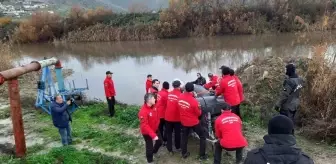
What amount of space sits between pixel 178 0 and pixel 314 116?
29632 millimetres

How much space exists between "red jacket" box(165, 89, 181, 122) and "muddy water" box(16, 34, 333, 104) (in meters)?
6.64

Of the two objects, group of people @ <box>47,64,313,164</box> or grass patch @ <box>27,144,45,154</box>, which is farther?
grass patch @ <box>27,144,45,154</box>

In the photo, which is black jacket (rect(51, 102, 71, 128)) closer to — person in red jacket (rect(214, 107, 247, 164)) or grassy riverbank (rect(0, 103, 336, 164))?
grassy riverbank (rect(0, 103, 336, 164))

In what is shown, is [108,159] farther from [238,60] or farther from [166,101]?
[238,60]

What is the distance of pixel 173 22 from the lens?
35.2m

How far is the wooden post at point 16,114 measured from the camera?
7.63 m

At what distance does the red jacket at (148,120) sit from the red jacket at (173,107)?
60 centimetres

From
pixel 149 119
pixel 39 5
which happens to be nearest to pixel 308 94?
pixel 149 119

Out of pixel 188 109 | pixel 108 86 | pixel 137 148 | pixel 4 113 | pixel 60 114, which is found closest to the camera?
pixel 188 109

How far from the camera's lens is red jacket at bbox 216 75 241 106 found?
26.3 feet

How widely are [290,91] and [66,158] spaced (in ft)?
17.4

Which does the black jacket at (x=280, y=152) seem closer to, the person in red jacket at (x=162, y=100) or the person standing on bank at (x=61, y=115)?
the person in red jacket at (x=162, y=100)

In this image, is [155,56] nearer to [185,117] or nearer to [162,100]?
[162,100]

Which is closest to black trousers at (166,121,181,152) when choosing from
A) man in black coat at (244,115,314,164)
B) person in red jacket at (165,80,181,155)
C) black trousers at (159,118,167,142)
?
person in red jacket at (165,80,181,155)
